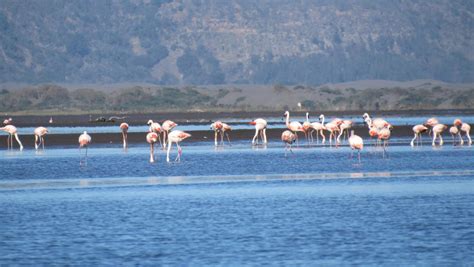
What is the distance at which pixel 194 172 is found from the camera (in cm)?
3053

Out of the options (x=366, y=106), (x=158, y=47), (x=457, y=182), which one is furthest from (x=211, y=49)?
(x=457, y=182)

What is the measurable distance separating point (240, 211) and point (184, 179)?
753cm

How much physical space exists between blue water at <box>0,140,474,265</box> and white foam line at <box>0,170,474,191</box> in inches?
1.2

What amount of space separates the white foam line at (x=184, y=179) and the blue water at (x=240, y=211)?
3 cm

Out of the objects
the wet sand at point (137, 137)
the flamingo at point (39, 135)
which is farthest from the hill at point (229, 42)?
the flamingo at point (39, 135)

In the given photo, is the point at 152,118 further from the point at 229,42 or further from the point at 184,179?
the point at 229,42

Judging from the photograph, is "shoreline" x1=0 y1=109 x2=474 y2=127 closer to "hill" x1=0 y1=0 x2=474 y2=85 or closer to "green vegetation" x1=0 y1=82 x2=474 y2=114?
"green vegetation" x1=0 y1=82 x2=474 y2=114

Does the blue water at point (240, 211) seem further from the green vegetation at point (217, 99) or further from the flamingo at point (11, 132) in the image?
the green vegetation at point (217, 99)

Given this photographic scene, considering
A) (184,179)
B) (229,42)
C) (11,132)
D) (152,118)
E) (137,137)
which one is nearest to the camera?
(184,179)

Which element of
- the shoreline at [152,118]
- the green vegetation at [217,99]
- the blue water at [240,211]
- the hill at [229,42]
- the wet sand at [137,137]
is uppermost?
the hill at [229,42]

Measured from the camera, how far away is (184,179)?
2852 centimetres

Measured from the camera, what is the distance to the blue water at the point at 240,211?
1630cm

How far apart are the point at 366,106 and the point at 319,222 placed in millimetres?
78619

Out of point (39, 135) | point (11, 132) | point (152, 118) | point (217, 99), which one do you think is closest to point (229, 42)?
point (217, 99)
